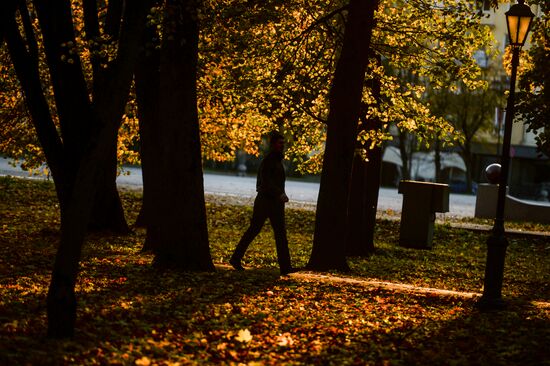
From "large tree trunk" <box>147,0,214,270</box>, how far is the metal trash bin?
903 cm

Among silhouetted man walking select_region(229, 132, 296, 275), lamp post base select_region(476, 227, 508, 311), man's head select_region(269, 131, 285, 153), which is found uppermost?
man's head select_region(269, 131, 285, 153)

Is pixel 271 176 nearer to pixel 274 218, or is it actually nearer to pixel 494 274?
pixel 274 218

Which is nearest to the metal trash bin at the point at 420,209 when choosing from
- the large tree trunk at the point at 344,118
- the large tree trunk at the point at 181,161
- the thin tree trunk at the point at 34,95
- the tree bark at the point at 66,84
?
the large tree trunk at the point at 344,118

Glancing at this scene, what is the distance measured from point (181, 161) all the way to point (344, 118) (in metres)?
2.97

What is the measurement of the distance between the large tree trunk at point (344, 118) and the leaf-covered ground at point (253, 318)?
1053 millimetres

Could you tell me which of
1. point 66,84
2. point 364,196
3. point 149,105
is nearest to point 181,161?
point 66,84

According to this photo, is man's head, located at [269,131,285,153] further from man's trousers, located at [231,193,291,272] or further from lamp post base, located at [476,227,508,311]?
lamp post base, located at [476,227,508,311]

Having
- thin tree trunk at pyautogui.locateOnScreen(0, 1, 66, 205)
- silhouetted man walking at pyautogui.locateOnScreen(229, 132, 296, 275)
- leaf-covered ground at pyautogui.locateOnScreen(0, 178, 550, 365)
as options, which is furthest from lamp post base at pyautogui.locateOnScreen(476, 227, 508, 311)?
thin tree trunk at pyautogui.locateOnScreen(0, 1, 66, 205)

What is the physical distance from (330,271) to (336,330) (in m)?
5.00

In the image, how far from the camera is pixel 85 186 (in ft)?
23.0

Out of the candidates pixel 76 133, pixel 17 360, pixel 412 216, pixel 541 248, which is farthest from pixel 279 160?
pixel 541 248

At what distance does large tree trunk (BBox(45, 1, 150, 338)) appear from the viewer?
23.0 ft

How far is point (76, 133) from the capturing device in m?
8.44

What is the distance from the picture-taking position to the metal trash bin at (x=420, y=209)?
784 inches
